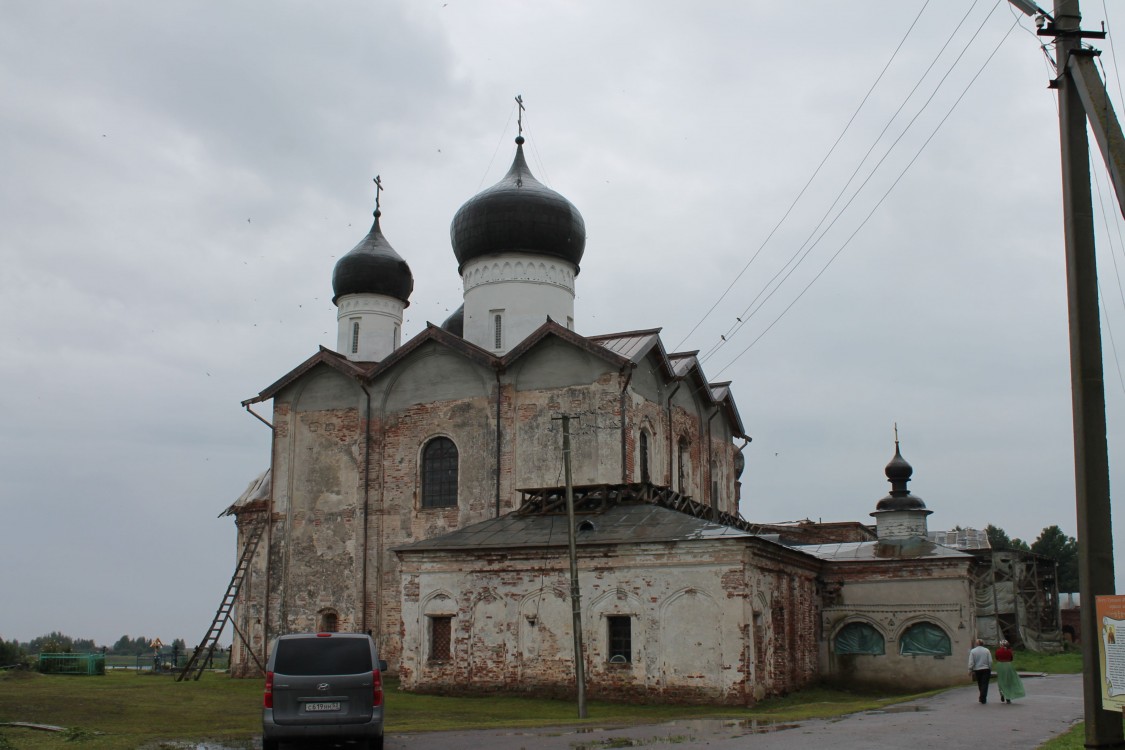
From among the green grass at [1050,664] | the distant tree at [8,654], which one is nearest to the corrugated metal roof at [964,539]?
the green grass at [1050,664]

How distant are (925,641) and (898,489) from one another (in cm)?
752

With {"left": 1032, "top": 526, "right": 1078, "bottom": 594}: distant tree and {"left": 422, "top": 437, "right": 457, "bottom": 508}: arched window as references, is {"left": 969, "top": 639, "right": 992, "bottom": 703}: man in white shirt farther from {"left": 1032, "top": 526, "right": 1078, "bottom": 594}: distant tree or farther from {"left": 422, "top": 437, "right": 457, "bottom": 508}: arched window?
{"left": 1032, "top": 526, "right": 1078, "bottom": 594}: distant tree

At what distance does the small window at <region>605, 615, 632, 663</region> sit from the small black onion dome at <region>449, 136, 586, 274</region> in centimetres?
1228

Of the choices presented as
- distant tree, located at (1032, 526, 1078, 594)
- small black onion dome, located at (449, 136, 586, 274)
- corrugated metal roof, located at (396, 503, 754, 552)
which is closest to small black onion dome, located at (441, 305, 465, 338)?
small black onion dome, located at (449, 136, 586, 274)

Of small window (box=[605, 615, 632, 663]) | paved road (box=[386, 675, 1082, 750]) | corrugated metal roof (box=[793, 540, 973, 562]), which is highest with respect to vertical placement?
corrugated metal roof (box=[793, 540, 973, 562])

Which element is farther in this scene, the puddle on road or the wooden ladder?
the wooden ladder

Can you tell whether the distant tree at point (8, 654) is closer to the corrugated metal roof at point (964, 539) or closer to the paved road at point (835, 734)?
the paved road at point (835, 734)

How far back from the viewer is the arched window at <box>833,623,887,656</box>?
26812 millimetres

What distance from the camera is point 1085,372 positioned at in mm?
9125

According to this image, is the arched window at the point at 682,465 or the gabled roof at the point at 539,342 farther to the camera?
the arched window at the point at 682,465

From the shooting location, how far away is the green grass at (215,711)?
13.4 m

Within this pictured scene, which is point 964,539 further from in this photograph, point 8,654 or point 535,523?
point 8,654

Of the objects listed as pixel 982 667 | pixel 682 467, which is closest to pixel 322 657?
pixel 982 667

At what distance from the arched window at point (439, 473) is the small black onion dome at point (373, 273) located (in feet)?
25.2
